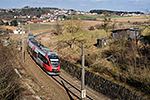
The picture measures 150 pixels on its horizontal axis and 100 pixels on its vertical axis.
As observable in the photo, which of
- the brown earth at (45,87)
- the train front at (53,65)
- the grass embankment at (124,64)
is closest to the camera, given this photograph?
the brown earth at (45,87)

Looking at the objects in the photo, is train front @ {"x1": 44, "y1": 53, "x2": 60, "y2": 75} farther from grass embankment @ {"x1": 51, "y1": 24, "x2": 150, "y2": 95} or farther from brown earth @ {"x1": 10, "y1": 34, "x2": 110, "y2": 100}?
grass embankment @ {"x1": 51, "y1": 24, "x2": 150, "y2": 95}

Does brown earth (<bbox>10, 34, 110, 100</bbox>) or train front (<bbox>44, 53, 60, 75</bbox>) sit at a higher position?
train front (<bbox>44, 53, 60, 75</bbox>)

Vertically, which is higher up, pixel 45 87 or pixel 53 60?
pixel 53 60

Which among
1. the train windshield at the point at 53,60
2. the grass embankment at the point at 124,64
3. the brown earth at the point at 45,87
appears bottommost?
the brown earth at the point at 45,87

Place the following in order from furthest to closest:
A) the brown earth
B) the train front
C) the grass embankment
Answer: the train front
the grass embankment
the brown earth

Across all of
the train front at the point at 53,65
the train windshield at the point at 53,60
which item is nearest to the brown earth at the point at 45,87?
the train front at the point at 53,65

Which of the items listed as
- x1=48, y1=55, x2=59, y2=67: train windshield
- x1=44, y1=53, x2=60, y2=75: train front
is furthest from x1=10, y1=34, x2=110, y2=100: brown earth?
x1=48, y1=55, x2=59, y2=67: train windshield

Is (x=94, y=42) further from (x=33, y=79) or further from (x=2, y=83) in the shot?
(x=2, y=83)

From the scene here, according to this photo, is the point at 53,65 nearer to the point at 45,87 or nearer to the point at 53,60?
the point at 53,60

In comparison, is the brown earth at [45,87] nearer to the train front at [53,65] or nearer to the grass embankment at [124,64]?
the train front at [53,65]

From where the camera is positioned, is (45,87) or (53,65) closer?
(45,87)

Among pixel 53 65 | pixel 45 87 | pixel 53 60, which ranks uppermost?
pixel 53 60

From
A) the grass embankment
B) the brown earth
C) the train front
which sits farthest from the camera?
the train front

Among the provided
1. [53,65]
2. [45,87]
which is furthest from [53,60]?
[45,87]
